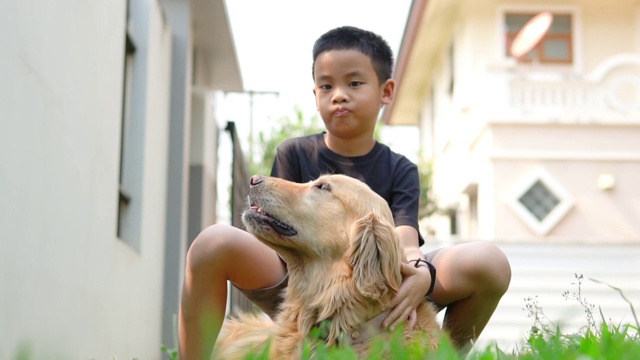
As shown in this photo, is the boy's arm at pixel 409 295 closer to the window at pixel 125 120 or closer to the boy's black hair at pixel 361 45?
the boy's black hair at pixel 361 45

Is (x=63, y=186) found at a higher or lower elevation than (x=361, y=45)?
lower

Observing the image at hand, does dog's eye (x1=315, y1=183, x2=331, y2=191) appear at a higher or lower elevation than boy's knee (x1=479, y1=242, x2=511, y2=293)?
higher

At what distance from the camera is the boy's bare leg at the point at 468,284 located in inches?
138

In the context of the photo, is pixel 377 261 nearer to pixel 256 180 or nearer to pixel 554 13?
pixel 256 180

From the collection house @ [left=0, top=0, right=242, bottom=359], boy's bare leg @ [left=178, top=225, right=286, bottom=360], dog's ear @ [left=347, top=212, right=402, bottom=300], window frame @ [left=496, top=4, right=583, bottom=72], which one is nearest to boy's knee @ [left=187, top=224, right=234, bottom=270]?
boy's bare leg @ [left=178, top=225, right=286, bottom=360]

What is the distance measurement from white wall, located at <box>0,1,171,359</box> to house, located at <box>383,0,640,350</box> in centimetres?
734

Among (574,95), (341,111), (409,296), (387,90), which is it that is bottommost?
(409,296)

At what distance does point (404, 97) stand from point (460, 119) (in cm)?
615

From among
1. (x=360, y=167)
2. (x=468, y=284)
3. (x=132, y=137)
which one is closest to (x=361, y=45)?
(x=360, y=167)

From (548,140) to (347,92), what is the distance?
1094cm

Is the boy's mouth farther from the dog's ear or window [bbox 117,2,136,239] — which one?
Answer: window [bbox 117,2,136,239]

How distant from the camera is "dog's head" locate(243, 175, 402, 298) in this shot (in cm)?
330

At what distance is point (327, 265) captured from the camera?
3482 millimetres

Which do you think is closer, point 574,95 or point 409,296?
point 409,296
